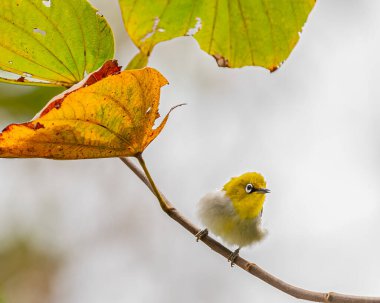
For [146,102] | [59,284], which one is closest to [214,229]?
[146,102]

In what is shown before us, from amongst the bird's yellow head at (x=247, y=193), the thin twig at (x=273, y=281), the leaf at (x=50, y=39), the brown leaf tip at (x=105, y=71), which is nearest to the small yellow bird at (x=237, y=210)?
the bird's yellow head at (x=247, y=193)

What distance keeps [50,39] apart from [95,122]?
0.21 m

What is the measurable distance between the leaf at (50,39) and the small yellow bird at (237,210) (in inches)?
58.8

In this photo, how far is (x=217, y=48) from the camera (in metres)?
1.05

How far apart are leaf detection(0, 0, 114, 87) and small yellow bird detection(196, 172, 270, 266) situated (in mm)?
1495

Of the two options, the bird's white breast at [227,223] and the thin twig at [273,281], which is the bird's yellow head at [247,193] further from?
the thin twig at [273,281]

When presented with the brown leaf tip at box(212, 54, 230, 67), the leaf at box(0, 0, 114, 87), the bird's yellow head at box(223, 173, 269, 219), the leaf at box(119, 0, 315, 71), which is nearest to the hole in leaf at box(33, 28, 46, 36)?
the leaf at box(0, 0, 114, 87)

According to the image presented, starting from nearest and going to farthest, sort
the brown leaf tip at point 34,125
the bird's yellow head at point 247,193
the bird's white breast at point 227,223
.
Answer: the brown leaf tip at point 34,125
the bird's white breast at point 227,223
the bird's yellow head at point 247,193

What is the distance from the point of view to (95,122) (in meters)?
0.86

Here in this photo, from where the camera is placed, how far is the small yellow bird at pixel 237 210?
244 centimetres

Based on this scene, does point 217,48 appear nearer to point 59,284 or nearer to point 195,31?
point 195,31

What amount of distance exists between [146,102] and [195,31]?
8.9 inches

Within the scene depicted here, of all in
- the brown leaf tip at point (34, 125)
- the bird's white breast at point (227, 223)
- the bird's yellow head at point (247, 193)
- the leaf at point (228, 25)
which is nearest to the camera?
the brown leaf tip at point (34, 125)

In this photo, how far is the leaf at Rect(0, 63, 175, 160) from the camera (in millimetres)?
792
